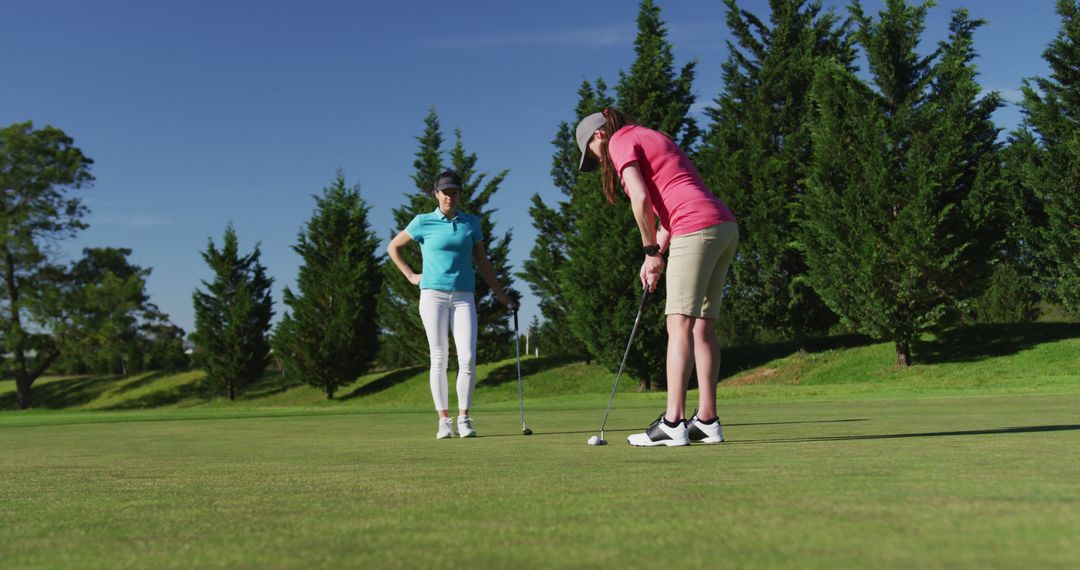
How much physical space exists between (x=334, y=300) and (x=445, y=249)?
32.3 m

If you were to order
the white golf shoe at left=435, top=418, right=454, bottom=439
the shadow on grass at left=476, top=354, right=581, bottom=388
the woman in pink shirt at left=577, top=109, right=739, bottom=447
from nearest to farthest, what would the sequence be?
the woman in pink shirt at left=577, top=109, right=739, bottom=447 < the white golf shoe at left=435, top=418, right=454, bottom=439 < the shadow on grass at left=476, top=354, right=581, bottom=388

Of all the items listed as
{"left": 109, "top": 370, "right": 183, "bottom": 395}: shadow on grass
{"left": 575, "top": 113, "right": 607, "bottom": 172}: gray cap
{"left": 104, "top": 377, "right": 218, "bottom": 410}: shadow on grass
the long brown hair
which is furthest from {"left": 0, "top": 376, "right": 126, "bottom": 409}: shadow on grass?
the long brown hair

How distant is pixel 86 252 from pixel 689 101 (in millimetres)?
36058

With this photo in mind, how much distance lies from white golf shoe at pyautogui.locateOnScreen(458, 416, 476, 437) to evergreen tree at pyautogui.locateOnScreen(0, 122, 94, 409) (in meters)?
45.3

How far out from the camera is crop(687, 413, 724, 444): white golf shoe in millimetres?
5848

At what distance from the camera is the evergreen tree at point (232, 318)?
4172cm

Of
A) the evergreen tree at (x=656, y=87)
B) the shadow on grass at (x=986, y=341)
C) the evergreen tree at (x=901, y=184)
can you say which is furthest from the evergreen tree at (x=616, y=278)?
the shadow on grass at (x=986, y=341)

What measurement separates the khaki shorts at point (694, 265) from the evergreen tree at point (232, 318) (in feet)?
126

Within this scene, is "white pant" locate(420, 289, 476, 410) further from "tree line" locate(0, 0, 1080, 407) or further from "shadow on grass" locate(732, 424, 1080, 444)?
"tree line" locate(0, 0, 1080, 407)

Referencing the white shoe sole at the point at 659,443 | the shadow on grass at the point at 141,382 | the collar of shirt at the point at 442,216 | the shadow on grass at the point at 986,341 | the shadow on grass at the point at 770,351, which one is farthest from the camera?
the shadow on grass at the point at 141,382

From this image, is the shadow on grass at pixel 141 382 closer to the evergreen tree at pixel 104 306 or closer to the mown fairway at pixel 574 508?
the evergreen tree at pixel 104 306

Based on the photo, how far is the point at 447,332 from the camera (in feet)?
27.8

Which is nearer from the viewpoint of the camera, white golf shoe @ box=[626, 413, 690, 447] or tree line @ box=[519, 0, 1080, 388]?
white golf shoe @ box=[626, 413, 690, 447]

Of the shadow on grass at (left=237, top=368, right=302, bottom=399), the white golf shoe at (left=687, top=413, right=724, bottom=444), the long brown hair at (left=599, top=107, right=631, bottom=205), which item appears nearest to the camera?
the white golf shoe at (left=687, top=413, right=724, bottom=444)
